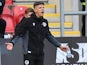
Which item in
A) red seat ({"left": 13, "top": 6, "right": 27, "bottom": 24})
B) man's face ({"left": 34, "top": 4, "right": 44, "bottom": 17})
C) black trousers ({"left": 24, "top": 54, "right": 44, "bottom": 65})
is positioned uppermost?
man's face ({"left": 34, "top": 4, "right": 44, "bottom": 17})

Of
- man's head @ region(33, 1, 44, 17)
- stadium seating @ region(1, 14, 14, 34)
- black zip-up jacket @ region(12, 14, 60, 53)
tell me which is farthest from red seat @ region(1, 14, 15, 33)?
man's head @ region(33, 1, 44, 17)

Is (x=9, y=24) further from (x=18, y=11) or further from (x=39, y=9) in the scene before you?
(x=39, y=9)

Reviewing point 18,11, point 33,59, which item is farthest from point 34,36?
point 18,11

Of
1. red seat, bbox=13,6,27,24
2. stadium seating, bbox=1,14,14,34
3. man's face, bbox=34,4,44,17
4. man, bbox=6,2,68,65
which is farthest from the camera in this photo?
red seat, bbox=13,6,27,24

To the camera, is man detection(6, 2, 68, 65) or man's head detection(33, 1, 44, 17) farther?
man detection(6, 2, 68, 65)

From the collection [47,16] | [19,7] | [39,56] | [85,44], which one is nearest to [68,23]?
[47,16]

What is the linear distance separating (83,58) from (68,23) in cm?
262

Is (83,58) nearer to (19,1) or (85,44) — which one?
(85,44)

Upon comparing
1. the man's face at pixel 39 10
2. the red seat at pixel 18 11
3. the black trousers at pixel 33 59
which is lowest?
the black trousers at pixel 33 59

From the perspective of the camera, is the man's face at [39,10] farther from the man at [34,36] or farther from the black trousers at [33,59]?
the black trousers at [33,59]

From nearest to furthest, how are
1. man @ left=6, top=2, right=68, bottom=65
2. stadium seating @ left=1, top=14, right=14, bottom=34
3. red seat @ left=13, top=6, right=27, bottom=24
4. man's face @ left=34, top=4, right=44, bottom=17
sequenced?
1. man's face @ left=34, top=4, right=44, bottom=17
2. man @ left=6, top=2, right=68, bottom=65
3. stadium seating @ left=1, top=14, right=14, bottom=34
4. red seat @ left=13, top=6, right=27, bottom=24

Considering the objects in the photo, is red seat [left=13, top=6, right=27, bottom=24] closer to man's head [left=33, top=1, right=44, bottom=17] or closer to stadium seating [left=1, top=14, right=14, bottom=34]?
stadium seating [left=1, top=14, right=14, bottom=34]

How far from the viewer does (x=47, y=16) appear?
1083 cm

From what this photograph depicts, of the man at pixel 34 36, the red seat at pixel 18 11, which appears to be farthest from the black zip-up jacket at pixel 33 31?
the red seat at pixel 18 11
